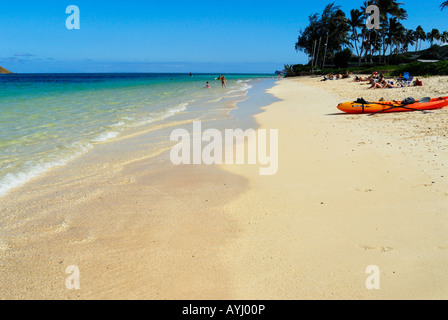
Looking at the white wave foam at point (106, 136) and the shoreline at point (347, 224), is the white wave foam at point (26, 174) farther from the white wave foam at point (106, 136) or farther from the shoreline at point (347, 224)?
the shoreline at point (347, 224)

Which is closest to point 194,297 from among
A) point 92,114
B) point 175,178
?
point 175,178

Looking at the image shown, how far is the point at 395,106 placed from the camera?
10.9m

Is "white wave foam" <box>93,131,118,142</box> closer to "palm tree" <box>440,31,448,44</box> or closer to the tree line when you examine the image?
the tree line

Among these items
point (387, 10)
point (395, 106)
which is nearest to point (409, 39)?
point (387, 10)

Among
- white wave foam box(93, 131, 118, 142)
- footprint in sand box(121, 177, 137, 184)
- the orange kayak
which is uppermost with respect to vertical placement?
the orange kayak

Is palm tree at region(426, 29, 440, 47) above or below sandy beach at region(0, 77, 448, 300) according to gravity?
above

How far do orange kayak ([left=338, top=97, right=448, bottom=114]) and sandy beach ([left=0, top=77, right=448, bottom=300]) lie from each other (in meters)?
4.43

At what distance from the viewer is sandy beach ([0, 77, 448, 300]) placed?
290cm

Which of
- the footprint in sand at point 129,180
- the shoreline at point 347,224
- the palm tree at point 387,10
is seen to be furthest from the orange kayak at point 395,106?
the palm tree at point 387,10

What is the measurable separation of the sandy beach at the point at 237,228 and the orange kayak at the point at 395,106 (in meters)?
4.43

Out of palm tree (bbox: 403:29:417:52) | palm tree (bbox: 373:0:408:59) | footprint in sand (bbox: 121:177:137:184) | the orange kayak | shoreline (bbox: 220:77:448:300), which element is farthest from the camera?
palm tree (bbox: 403:29:417:52)

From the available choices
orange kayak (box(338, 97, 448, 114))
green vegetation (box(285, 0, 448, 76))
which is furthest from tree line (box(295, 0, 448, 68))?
orange kayak (box(338, 97, 448, 114))

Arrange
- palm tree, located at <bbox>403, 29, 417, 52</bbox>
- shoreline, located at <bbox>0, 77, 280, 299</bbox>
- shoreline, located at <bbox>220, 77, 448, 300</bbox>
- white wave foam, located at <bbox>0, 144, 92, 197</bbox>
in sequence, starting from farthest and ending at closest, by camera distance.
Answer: palm tree, located at <bbox>403, 29, 417, 52</bbox>, white wave foam, located at <bbox>0, 144, 92, 197</bbox>, shoreline, located at <bbox>0, 77, 280, 299</bbox>, shoreline, located at <bbox>220, 77, 448, 300</bbox>

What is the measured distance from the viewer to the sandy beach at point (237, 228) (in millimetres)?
2904
